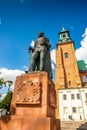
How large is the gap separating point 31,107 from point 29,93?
0.46 meters

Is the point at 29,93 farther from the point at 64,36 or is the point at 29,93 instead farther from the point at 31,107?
the point at 64,36

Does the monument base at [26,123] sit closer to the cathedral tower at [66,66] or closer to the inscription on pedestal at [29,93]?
the inscription on pedestal at [29,93]

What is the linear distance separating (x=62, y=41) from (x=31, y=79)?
152ft

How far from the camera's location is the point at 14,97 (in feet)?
15.4

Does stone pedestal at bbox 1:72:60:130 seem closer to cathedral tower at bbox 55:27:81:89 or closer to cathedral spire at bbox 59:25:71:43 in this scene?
cathedral tower at bbox 55:27:81:89

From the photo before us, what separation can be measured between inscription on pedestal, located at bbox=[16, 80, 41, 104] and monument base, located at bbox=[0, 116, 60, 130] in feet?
1.81

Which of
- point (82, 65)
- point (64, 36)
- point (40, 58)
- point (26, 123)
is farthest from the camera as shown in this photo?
point (64, 36)

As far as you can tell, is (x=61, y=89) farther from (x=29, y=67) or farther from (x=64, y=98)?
(x=29, y=67)

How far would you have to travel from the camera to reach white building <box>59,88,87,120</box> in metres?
29.8

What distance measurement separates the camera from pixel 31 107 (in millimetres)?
4332

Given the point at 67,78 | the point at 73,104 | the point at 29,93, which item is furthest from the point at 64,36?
the point at 29,93

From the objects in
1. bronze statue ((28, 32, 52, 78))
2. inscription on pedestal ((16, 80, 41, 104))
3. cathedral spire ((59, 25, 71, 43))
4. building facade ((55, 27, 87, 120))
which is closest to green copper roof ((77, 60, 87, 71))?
building facade ((55, 27, 87, 120))

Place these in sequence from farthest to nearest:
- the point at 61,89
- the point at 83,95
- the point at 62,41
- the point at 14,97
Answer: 1. the point at 62,41
2. the point at 61,89
3. the point at 83,95
4. the point at 14,97

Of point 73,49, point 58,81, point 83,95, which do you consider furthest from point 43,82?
point 73,49
